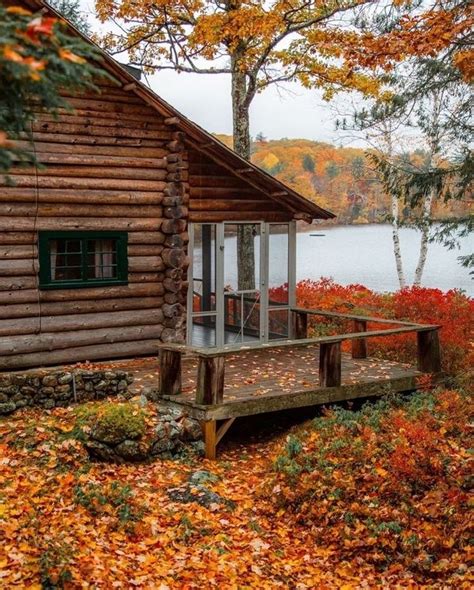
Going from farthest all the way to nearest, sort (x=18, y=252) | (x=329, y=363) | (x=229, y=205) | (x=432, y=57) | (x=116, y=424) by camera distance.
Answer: (x=229, y=205) < (x=432, y=57) < (x=18, y=252) < (x=329, y=363) < (x=116, y=424)

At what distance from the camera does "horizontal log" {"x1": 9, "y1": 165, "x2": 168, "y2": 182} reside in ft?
42.2

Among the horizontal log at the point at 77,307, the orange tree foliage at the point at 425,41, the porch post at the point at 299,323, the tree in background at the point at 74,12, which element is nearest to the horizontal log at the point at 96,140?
the horizontal log at the point at 77,307

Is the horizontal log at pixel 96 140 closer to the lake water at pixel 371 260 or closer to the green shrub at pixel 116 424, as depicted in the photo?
the green shrub at pixel 116 424

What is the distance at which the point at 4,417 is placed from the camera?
11.2 meters

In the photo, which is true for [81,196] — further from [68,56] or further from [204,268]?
[68,56]

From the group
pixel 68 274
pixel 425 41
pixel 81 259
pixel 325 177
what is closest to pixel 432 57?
pixel 425 41

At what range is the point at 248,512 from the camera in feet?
30.9

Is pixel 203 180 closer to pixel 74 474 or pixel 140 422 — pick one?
pixel 140 422

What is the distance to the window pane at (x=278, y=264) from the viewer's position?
16.0 metres

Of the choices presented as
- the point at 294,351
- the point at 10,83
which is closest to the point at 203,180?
the point at 294,351

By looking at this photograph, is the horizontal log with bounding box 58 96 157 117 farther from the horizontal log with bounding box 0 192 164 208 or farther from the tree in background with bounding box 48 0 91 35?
the tree in background with bounding box 48 0 91 35

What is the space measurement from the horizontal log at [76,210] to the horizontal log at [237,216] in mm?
840

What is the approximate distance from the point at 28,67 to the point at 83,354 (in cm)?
1009

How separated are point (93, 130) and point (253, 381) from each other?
5.60m
